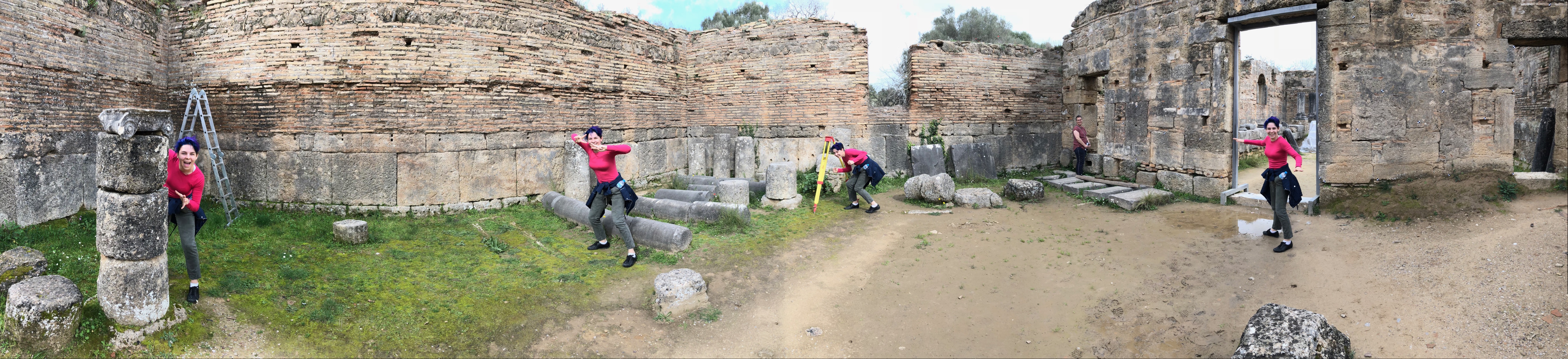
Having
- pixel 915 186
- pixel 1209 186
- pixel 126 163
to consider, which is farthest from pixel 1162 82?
pixel 126 163

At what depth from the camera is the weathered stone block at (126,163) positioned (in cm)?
466

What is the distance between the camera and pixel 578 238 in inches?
329

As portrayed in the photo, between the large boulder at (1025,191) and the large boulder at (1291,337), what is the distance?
6.20m

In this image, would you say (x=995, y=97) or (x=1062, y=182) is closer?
(x=1062, y=182)

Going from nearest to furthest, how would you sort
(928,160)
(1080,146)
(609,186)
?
(609,186), (1080,146), (928,160)

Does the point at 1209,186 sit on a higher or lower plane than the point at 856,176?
lower

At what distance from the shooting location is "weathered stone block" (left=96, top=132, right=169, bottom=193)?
466 centimetres

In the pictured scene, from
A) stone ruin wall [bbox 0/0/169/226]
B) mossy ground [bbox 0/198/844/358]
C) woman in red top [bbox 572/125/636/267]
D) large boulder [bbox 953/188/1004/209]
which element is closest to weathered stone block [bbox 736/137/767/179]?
mossy ground [bbox 0/198/844/358]

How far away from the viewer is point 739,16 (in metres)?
20.9

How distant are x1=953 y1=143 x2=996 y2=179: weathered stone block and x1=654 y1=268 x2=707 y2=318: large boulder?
8.98 m

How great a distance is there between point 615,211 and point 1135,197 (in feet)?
25.7

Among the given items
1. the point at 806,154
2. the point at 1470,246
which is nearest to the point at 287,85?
the point at 806,154

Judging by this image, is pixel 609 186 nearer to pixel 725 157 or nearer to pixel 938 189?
pixel 938 189

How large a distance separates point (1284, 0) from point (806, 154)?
27.2 feet
